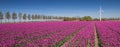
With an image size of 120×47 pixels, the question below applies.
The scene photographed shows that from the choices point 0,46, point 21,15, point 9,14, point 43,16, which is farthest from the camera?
point 43,16

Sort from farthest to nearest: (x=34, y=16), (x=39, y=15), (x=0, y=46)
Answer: (x=39, y=15) → (x=34, y=16) → (x=0, y=46)

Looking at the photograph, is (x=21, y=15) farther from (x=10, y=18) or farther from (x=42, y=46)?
(x=42, y=46)

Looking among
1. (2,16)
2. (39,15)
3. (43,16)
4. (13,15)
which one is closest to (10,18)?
(13,15)

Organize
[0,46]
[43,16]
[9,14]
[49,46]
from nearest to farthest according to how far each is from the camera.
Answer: [0,46]
[49,46]
[9,14]
[43,16]

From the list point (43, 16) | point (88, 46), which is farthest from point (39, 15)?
point (88, 46)

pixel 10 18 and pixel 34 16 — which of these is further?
pixel 34 16

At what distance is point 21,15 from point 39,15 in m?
30.9

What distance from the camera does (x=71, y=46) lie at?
9852 millimetres

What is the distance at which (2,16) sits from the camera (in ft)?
250

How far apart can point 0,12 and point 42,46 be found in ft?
237

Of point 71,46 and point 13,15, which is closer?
point 71,46

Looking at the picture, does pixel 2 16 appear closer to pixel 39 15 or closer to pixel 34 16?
pixel 34 16

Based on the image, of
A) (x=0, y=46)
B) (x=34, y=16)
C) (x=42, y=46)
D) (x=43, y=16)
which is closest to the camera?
(x=0, y=46)

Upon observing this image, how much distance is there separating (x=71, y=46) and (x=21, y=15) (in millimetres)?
86042
